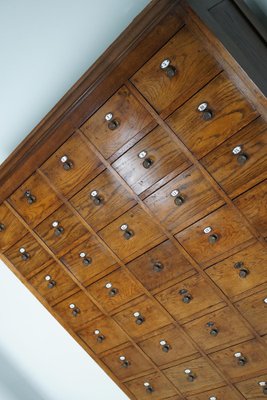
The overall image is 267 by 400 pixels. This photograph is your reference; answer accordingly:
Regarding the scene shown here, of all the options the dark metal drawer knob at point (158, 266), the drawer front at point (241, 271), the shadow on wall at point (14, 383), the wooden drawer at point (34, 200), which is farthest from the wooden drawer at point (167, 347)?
the shadow on wall at point (14, 383)

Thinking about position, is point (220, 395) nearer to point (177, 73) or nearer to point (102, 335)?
point (102, 335)

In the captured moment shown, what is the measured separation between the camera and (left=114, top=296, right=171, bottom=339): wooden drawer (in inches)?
160

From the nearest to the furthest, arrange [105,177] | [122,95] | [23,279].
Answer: [122,95] → [105,177] → [23,279]

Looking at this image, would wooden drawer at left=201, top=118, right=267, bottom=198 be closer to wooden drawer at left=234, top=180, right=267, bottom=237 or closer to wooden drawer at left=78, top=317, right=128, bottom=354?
wooden drawer at left=234, top=180, right=267, bottom=237

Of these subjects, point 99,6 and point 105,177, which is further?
point 105,177

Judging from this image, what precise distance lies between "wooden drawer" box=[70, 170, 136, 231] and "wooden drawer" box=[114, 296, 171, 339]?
31.9 inches

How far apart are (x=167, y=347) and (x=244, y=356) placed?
2.31ft

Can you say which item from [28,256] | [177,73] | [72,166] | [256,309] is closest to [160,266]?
[256,309]

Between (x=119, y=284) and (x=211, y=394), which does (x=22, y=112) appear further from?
(x=211, y=394)

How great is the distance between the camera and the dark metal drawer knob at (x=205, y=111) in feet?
10.2

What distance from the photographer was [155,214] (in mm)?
3627

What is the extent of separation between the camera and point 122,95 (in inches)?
134

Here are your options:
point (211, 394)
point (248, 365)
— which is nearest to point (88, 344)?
point (211, 394)

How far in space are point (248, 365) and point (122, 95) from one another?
8.05ft
